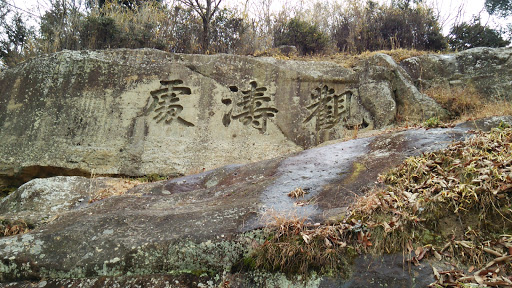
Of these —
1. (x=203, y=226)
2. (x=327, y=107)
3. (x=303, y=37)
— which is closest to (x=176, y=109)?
(x=327, y=107)

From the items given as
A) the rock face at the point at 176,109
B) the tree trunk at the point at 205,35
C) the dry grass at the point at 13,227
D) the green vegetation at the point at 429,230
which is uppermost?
the tree trunk at the point at 205,35

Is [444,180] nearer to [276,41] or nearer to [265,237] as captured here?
[265,237]

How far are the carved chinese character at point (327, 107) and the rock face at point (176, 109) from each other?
0.02 m

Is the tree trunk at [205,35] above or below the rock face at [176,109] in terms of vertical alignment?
above

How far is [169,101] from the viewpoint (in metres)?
8.98

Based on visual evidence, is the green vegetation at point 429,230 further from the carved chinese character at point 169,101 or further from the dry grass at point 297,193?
the carved chinese character at point 169,101

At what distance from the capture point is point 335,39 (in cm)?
1329

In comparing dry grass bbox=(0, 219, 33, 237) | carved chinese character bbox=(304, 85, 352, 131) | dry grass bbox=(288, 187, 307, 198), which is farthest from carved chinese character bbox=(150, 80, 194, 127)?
dry grass bbox=(288, 187, 307, 198)

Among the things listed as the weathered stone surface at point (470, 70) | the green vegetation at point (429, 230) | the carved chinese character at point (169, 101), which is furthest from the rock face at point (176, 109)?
the green vegetation at point (429, 230)

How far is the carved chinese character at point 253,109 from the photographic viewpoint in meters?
8.97

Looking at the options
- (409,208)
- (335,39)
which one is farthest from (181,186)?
(335,39)

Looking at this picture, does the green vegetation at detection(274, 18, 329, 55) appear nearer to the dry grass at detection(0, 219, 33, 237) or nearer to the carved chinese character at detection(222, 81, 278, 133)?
the carved chinese character at detection(222, 81, 278, 133)

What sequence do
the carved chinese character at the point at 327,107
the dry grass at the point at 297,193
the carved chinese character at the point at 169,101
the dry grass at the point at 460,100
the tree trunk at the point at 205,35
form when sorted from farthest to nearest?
the tree trunk at the point at 205,35
the carved chinese character at the point at 327,107
the carved chinese character at the point at 169,101
the dry grass at the point at 460,100
the dry grass at the point at 297,193

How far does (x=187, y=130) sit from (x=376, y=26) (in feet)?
25.2
